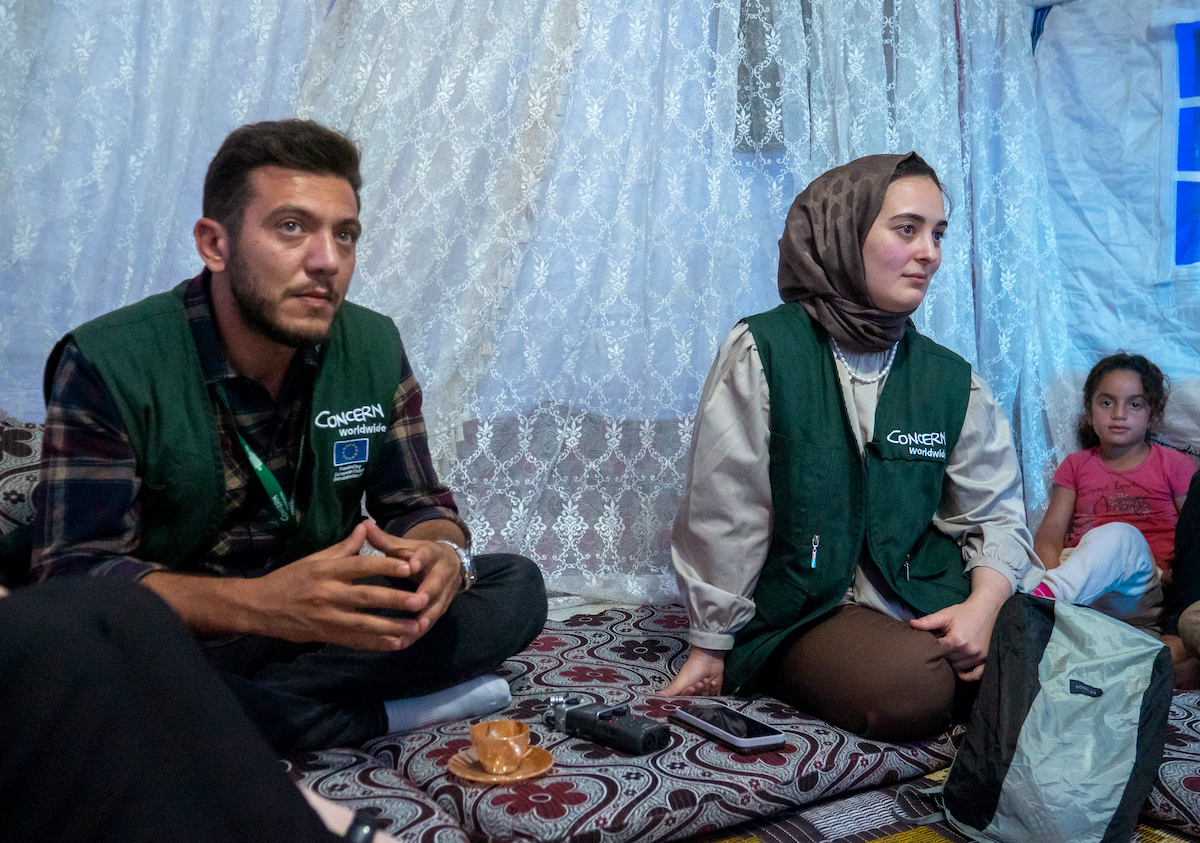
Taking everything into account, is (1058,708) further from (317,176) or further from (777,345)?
(317,176)

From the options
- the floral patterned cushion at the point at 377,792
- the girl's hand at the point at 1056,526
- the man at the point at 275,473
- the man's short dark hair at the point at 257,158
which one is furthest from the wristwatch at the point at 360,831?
the girl's hand at the point at 1056,526

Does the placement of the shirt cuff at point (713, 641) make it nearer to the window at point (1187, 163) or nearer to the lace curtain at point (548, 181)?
Answer: the lace curtain at point (548, 181)

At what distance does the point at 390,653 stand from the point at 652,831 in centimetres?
47

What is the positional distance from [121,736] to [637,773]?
0.85 meters

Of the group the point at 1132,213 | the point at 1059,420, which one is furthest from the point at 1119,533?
the point at 1132,213

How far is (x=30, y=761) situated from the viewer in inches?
26.2

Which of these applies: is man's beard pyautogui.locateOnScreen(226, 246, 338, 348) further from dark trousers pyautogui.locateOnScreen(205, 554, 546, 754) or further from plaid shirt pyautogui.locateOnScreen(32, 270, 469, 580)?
dark trousers pyautogui.locateOnScreen(205, 554, 546, 754)

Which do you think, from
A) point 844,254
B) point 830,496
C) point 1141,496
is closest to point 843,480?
point 830,496

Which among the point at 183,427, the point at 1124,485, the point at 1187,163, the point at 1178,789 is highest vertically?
the point at 1187,163

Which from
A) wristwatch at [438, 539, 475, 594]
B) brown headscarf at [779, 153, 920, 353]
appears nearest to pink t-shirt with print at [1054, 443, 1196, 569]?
brown headscarf at [779, 153, 920, 353]

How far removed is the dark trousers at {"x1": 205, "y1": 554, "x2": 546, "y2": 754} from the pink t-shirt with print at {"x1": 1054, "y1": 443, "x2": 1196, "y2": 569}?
1.84 meters

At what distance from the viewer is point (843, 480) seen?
1.84 m

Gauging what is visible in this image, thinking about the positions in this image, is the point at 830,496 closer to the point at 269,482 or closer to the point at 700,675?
the point at 700,675

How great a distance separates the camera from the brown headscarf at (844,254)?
1896mm
